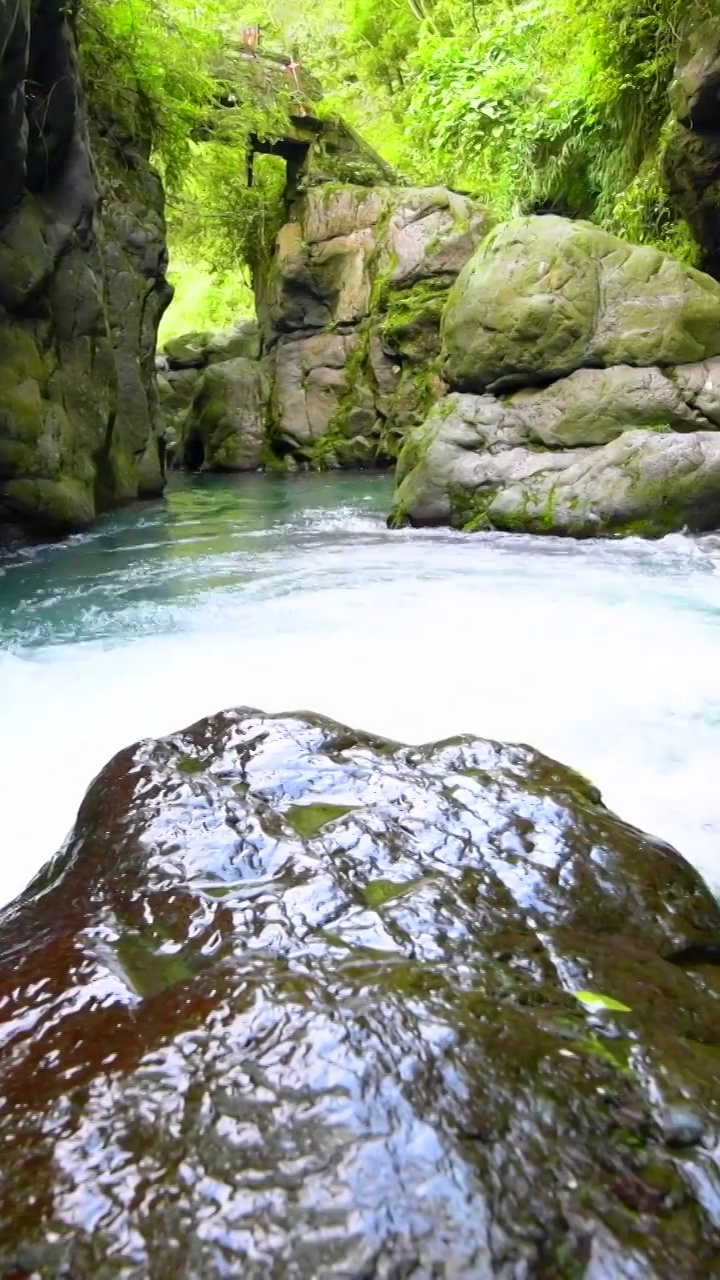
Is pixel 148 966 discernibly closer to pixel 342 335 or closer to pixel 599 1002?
pixel 599 1002

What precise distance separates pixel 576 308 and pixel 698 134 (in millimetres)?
2002

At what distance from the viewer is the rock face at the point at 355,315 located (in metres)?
14.6

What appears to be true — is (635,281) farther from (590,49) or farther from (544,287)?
(590,49)

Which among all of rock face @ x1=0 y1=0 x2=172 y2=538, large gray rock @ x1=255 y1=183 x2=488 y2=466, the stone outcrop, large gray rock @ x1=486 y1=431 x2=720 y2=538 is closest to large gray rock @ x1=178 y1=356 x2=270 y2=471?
large gray rock @ x1=255 y1=183 x2=488 y2=466

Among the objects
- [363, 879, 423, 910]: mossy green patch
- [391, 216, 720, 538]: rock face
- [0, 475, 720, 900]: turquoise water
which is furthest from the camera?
[391, 216, 720, 538]: rock face

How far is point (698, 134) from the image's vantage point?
7531 mm

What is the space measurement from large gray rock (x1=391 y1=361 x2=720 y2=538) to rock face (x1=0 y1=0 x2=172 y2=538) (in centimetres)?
305

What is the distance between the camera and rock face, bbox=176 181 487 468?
14.6 meters

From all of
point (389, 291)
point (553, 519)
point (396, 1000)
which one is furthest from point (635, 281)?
point (389, 291)

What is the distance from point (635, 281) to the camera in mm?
7188

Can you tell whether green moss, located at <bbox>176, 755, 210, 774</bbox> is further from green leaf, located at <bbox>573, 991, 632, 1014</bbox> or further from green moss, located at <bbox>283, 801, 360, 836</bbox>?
green leaf, located at <bbox>573, 991, 632, 1014</bbox>

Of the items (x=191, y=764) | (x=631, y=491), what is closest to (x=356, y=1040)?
(x=191, y=764)

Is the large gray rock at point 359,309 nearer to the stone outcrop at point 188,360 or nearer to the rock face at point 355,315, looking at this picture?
the rock face at point 355,315

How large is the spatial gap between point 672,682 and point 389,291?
1298cm
